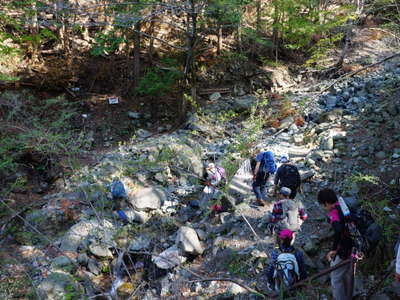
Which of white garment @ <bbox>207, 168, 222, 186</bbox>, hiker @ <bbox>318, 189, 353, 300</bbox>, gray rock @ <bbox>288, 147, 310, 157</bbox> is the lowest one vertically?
gray rock @ <bbox>288, 147, 310, 157</bbox>

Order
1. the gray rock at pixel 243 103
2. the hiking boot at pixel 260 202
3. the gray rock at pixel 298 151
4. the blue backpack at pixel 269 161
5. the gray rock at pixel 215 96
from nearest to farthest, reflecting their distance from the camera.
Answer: the blue backpack at pixel 269 161 < the hiking boot at pixel 260 202 < the gray rock at pixel 298 151 < the gray rock at pixel 243 103 < the gray rock at pixel 215 96

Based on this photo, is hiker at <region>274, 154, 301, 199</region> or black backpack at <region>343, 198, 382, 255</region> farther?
hiker at <region>274, 154, 301, 199</region>

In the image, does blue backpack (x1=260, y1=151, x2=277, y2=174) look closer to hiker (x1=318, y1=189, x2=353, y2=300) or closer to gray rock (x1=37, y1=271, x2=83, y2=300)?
hiker (x1=318, y1=189, x2=353, y2=300)

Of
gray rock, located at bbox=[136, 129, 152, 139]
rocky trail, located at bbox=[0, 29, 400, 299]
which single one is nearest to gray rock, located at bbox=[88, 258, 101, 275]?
rocky trail, located at bbox=[0, 29, 400, 299]

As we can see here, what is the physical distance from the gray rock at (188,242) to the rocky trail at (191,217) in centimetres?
2

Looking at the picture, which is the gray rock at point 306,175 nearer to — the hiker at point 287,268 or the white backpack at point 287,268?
the hiker at point 287,268

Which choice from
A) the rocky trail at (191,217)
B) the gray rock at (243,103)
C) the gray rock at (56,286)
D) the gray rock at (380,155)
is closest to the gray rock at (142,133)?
the rocky trail at (191,217)

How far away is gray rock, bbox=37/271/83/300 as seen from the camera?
16.1ft

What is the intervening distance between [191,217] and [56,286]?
3.17m

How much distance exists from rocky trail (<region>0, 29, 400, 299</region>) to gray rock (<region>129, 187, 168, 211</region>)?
0.08 feet

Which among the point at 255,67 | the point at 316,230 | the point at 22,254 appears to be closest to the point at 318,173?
the point at 316,230

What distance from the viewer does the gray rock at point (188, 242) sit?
231 inches

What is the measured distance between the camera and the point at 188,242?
5926 mm

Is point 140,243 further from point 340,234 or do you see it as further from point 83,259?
point 340,234
